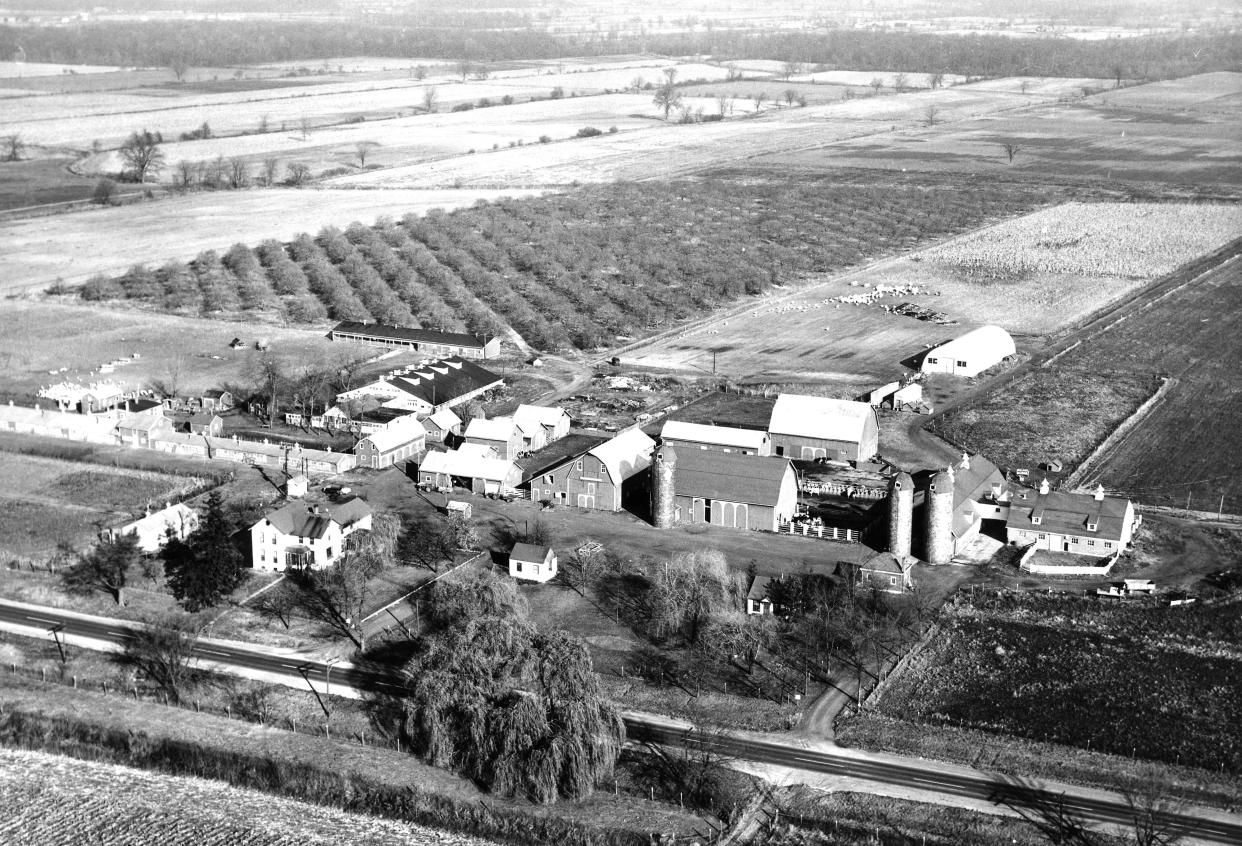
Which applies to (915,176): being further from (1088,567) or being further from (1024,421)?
(1088,567)

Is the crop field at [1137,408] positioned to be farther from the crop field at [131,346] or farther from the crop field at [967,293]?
the crop field at [131,346]

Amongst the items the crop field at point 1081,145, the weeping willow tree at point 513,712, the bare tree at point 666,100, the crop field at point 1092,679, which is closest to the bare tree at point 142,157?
the crop field at point 1081,145

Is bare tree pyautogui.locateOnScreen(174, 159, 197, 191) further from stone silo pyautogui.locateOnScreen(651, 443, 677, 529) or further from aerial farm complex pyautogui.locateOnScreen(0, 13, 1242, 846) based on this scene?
stone silo pyautogui.locateOnScreen(651, 443, 677, 529)

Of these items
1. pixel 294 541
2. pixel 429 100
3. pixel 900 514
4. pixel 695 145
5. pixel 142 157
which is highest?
pixel 429 100

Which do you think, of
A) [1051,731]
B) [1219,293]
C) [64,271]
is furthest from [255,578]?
[1219,293]

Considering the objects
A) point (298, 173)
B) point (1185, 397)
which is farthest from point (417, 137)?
point (1185, 397)

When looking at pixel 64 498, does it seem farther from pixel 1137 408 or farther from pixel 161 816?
pixel 1137 408
